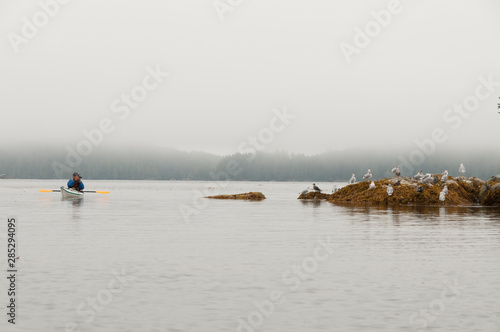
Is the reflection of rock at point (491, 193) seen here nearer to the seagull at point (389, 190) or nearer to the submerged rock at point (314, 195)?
the seagull at point (389, 190)

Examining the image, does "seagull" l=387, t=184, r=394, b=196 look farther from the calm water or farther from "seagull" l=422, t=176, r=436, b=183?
the calm water

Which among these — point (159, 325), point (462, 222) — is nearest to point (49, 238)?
point (159, 325)

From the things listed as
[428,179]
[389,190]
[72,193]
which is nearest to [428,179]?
[428,179]

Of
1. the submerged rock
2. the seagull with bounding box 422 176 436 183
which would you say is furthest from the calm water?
the submerged rock

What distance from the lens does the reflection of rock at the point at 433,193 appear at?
78.7m

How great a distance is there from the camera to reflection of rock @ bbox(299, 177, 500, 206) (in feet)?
258

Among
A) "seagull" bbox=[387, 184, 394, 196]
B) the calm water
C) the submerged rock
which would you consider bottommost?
the calm water

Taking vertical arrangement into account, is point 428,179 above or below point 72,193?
above

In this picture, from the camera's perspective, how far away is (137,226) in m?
45.6

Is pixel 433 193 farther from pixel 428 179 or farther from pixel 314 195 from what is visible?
pixel 314 195

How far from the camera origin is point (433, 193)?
3103 inches

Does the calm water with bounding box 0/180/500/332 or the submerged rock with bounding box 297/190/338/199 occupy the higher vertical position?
the submerged rock with bounding box 297/190/338/199

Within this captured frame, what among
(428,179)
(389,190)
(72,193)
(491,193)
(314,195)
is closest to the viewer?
(491,193)

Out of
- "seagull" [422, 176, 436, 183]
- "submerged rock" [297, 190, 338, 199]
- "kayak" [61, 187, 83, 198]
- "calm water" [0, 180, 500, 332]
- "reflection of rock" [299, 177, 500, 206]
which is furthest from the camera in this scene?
"submerged rock" [297, 190, 338, 199]
